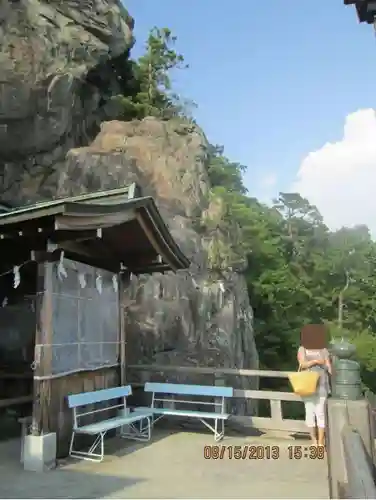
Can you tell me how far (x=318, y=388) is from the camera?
7430 millimetres

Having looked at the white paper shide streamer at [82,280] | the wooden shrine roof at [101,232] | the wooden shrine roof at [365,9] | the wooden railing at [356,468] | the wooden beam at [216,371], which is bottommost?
the wooden railing at [356,468]

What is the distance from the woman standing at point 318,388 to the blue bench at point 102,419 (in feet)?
8.85

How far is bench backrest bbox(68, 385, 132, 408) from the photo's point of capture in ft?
23.0

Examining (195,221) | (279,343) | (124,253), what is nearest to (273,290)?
(279,343)

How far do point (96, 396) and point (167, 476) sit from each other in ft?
6.17

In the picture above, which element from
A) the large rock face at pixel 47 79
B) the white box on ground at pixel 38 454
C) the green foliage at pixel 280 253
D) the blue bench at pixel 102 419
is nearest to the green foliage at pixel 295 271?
the green foliage at pixel 280 253

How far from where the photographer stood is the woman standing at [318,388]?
745 cm

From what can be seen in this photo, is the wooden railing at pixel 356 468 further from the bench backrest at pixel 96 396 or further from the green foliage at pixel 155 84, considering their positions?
the green foliage at pixel 155 84

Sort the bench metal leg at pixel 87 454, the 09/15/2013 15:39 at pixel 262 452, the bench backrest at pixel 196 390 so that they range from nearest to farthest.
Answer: the bench metal leg at pixel 87 454 < the 09/15/2013 15:39 at pixel 262 452 < the bench backrest at pixel 196 390

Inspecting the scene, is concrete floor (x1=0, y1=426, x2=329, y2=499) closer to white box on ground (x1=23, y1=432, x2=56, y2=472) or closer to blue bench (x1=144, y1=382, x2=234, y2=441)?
white box on ground (x1=23, y1=432, x2=56, y2=472)

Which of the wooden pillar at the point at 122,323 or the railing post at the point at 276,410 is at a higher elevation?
the wooden pillar at the point at 122,323

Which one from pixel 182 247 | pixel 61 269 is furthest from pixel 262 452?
pixel 182 247

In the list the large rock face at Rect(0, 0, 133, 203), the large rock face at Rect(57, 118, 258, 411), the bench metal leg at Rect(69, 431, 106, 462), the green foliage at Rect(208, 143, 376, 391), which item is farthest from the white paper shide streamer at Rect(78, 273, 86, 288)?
the large rock face at Rect(0, 0, 133, 203)

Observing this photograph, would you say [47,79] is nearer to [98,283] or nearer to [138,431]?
[98,283]
